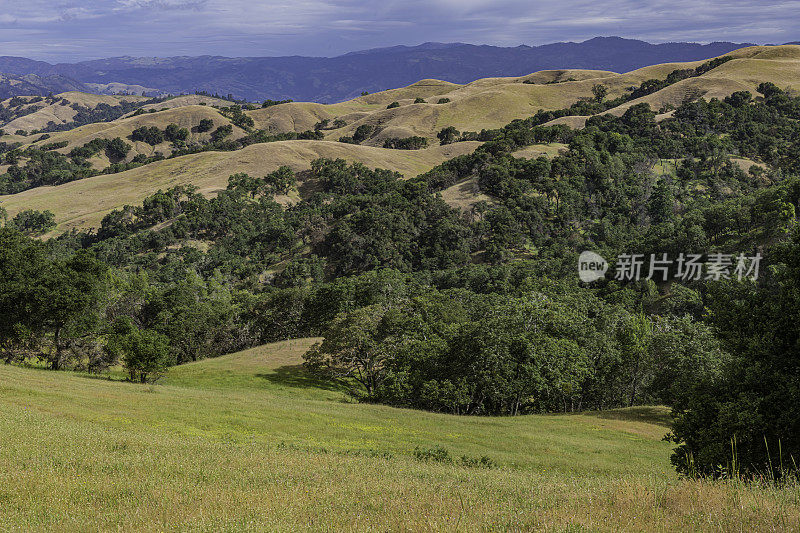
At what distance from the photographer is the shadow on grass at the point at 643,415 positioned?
133 ft

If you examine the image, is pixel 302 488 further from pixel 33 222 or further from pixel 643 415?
pixel 33 222

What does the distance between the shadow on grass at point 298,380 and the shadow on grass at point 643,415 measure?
2881 cm

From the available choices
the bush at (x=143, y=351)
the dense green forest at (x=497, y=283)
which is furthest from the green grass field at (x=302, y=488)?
the bush at (x=143, y=351)

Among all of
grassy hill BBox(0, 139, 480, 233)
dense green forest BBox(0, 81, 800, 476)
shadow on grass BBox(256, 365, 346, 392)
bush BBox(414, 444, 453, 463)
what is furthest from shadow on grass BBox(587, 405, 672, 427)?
grassy hill BBox(0, 139, 480, 233)

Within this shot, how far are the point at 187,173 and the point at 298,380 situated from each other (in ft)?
485

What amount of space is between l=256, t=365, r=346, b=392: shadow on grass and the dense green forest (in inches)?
68.3

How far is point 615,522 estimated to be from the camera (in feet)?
27.3

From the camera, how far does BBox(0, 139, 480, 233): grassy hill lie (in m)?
162

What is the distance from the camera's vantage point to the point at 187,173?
179250mm

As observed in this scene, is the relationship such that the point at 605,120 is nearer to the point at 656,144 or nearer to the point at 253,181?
the point at 656,144

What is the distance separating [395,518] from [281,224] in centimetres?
13327

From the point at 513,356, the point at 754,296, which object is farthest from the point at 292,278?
the point at 754,296

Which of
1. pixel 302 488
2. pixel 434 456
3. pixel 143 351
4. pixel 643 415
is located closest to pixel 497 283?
pixel 643 415

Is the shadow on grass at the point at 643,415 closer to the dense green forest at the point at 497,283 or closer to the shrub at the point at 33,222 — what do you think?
the dense green forest at the point at 497,283
